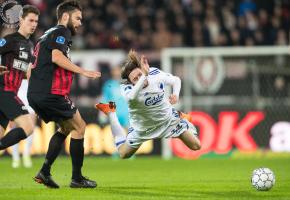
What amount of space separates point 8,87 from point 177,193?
244 centimetres

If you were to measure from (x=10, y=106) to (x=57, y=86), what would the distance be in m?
0.65

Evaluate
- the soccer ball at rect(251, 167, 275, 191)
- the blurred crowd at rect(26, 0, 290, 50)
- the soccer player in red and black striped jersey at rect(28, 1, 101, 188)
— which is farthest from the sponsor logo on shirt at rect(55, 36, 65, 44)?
the blurred crowd at rect(26, 0, 290, 50)

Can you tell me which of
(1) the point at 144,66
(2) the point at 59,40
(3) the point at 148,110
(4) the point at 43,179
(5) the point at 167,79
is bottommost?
(4) the point at 43,179

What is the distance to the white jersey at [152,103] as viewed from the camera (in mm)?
9484

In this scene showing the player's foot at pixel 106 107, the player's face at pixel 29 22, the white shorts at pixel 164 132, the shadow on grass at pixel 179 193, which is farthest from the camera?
the white shorts at pixel 164 132

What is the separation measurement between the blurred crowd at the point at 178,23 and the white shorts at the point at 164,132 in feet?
26.0

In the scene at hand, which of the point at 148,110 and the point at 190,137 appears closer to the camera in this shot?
the point at 148,110

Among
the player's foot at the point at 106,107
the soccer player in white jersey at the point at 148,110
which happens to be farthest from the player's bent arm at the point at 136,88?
the player's foot at the point at 106,107

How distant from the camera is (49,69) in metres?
9.08

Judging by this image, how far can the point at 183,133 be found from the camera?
33.2 feet

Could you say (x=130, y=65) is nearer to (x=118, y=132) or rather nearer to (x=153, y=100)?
(x=153, y=100)

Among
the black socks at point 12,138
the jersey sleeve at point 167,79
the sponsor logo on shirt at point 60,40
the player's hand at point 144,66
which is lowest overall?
the black socks at point 12,138

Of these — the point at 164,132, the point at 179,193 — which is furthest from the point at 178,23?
the point at 179,193

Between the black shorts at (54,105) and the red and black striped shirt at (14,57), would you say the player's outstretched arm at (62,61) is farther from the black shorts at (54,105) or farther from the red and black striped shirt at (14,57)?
the red and black striped shirt at (14,57)
